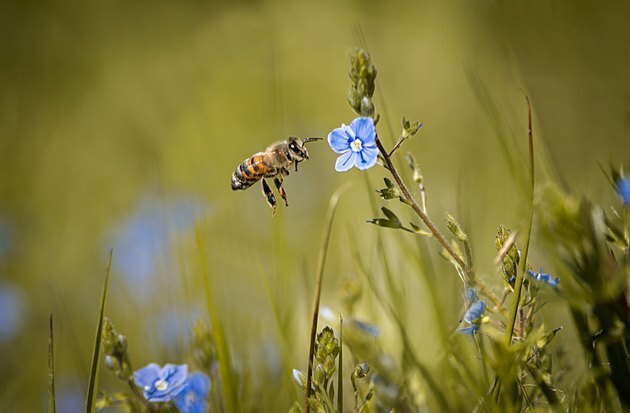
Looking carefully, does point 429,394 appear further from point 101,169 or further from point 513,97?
point 101,169

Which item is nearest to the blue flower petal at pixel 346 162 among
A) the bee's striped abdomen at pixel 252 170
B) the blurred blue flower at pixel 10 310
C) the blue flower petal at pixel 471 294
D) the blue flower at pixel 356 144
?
the blue flower at pixel 356 144

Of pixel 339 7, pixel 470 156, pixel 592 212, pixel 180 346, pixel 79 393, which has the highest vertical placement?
pixel 339 7

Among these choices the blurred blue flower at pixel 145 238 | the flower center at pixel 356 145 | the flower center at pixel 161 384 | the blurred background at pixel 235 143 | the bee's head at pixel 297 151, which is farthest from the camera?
the blurred blue flower at pixel 145 238

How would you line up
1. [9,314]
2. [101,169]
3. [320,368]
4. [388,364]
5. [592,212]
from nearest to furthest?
1. [592,212]
2. [320,368]
3. [388,364]
4. [9,314]
5. [101,169]

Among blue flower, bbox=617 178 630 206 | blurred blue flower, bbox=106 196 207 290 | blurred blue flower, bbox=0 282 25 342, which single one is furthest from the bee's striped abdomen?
blurred blue flower, bbox=0 282 25 342

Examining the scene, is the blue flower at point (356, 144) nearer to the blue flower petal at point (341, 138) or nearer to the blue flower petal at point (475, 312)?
the blue flower petal at point (341, 138)

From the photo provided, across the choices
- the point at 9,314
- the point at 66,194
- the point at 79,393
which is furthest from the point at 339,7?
the point at 79,393
